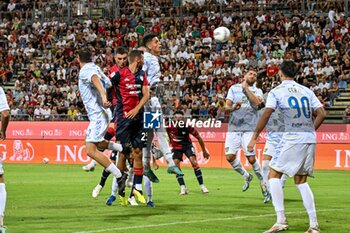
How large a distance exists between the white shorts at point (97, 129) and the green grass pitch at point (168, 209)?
1.31 m

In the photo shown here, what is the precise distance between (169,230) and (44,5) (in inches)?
1515

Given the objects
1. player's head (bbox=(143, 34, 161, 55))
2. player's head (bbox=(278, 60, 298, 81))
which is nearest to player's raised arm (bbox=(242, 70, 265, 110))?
player's head (bbox=(143, 34, 161, 55))

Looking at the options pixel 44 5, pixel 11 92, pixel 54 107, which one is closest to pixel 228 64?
pixel 54 107

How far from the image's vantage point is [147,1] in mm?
46531

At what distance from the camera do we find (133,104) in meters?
15.6

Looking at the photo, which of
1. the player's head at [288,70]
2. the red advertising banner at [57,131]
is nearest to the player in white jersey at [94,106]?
the player's head at [288,70]

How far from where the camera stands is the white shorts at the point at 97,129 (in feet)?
51.0

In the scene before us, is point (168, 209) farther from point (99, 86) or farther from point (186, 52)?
point (186, 52)

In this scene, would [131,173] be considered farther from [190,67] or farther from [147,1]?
[147,1]

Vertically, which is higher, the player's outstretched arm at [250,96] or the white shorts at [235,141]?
the player's outstretched arm at [250,96]

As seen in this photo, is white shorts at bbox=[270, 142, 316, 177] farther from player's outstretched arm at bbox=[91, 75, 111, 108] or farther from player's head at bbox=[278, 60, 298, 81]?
player's outstretched arm at bbox=[91, 75, 111, 108]

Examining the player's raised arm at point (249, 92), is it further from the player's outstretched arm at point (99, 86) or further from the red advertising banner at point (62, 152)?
the red advertising banner at point (62, 152)

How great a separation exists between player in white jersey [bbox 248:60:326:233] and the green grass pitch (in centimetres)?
65

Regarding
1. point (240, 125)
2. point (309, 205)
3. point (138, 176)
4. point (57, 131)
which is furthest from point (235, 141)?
point (57, 131)
